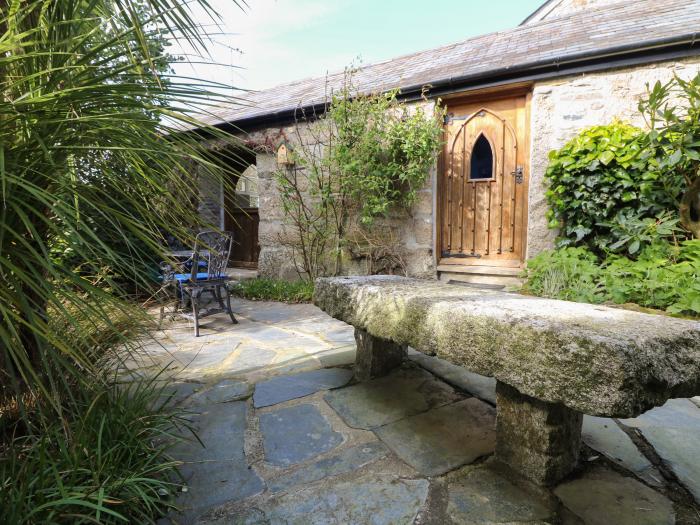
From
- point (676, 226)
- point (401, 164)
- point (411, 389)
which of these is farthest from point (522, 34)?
point (411, 389)

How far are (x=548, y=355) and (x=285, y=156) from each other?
495 centimetres

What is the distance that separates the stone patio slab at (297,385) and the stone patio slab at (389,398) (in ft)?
0.37

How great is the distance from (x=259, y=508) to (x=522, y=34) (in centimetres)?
638

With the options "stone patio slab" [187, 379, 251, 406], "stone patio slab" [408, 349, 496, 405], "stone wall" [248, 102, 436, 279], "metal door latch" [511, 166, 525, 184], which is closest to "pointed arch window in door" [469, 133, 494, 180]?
"metal door latch" [511, 166, 525, 184]

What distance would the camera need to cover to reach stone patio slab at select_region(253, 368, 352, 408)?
1.92 meters

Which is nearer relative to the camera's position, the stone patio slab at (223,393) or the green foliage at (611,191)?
the stone patio slab at (223,393)

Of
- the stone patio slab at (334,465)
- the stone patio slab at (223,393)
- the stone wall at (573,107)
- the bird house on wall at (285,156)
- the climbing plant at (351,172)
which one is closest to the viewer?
the stone patio slab at (334,465)

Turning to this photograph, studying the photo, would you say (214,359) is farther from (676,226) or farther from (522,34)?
(522,34)

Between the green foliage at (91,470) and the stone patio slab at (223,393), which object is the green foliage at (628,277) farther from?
the green foliage at (91,470)

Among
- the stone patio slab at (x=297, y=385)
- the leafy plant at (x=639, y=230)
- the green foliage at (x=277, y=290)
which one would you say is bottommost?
the green foliage at (x=277, y=290)

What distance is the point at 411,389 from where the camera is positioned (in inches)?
77.3

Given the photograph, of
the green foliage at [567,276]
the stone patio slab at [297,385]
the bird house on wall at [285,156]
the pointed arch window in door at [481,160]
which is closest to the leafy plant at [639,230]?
the green foliage at [567,276]

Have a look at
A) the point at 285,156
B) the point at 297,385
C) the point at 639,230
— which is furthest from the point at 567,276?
the point at 285,156

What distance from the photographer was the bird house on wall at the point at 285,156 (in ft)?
17.6
